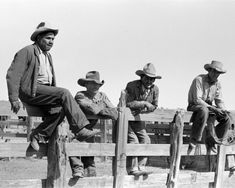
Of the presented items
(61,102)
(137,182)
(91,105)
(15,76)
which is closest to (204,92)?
(137,182)

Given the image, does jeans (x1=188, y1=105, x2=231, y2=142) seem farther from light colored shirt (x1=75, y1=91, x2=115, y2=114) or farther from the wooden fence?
light colored shirt (x1=75, y1=91, x2=115, y2=114)

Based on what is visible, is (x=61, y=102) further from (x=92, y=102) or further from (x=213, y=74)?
(x=213, y=74)

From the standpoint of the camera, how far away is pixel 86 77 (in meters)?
6.37

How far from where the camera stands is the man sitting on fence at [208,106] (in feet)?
24.3

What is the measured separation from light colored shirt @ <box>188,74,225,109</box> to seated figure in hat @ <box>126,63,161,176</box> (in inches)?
36.6

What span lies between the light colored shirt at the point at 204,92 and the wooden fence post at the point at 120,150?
65.2 inches

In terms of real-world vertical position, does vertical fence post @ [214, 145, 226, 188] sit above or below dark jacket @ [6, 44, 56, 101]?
below

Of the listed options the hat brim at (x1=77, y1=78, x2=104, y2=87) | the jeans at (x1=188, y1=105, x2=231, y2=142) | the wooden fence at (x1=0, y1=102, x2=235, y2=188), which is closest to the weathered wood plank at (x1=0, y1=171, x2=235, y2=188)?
the wooden fence at (x1=0, y1=102, x2=235, y2=188)

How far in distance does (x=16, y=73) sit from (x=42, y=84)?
1.45ft

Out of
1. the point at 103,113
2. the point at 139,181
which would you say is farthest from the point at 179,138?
the point at 103,113

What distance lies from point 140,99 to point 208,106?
1305mm

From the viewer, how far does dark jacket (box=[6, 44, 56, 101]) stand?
17.2ft

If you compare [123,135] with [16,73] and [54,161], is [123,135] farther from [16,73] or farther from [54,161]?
[16,73]

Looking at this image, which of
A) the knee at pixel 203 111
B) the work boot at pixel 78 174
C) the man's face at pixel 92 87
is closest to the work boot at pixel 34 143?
the work boot at pixel 78 174
